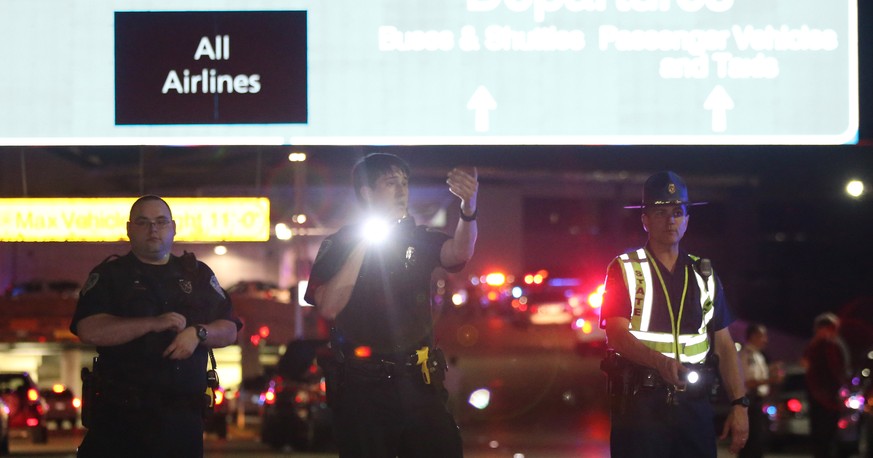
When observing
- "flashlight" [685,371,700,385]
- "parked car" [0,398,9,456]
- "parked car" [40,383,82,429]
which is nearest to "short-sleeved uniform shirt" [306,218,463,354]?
"flashlight" [685,371,700,385]

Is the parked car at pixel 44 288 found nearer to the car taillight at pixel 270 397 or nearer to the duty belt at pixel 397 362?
the car taillight at pixel 270 397

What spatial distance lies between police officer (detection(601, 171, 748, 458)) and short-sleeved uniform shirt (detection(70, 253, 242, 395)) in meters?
2.04

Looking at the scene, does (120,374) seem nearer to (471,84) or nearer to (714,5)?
(471,84)

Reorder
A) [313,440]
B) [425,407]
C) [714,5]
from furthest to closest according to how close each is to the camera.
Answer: [313,440] → [714,5] → [425,407]

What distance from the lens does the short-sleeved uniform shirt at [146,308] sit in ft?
19.8

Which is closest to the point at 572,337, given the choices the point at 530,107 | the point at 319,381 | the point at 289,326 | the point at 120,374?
the point at 289,326

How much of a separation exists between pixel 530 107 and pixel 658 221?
2400mm

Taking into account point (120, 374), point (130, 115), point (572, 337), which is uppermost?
point (130, 115)

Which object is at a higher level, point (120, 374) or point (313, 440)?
point (120, 374)

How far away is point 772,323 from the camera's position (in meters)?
→ 37.7

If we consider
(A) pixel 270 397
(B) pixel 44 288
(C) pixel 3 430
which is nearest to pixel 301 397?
(A) pixel 270 397

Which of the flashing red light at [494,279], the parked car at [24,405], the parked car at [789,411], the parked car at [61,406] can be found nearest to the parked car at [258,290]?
the parked car at [61,406]

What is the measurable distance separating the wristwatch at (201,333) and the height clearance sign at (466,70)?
8.98ft

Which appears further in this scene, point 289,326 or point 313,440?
point 289,326
